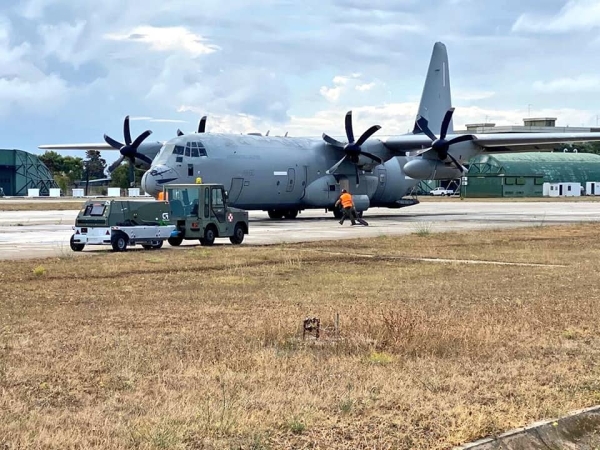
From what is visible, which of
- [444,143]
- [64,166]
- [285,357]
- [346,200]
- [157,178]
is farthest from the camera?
[64,166]

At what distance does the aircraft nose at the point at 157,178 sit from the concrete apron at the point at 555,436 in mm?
30466

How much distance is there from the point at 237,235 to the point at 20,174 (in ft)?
351

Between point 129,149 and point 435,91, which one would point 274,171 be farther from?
point 435,91

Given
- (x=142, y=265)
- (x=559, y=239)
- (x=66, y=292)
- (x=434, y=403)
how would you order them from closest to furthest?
(x=434, y=403)
(x=66, y=292)
(x=142, y=265)
(x=559, y=239)

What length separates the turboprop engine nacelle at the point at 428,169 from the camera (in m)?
46.4

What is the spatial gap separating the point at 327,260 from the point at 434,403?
14428 mm

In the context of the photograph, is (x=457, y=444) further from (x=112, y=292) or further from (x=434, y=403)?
(x=112, y=292)

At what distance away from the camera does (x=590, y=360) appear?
9.66m

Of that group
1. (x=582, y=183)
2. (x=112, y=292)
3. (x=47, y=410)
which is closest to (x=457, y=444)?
(x=47, y=410)

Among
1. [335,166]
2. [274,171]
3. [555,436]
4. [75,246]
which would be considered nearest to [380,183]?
[335,166]

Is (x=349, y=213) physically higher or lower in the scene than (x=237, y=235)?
higher

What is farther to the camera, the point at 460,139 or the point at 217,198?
the point at 460,139

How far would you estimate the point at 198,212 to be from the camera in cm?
2723

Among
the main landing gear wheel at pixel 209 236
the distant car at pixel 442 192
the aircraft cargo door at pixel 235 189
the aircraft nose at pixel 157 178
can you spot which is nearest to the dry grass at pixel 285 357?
the main landing gear wheel at pixel 209 236
